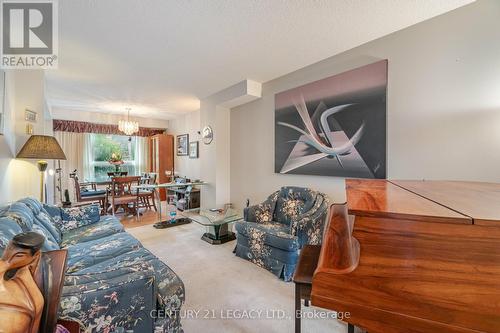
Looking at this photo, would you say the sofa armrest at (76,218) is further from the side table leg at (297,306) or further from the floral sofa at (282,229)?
the side table leg at (297,306)

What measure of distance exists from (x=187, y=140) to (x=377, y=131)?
5019mm

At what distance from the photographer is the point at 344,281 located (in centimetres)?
70

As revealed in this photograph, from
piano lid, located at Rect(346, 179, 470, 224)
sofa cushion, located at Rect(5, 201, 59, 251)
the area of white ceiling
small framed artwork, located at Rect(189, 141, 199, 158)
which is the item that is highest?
the area of white ceiling

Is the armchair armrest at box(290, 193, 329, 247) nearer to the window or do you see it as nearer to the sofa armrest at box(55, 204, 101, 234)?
the sofa armrest at box(55, 204, 101, 234)

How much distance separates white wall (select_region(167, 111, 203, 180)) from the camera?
5.82 m

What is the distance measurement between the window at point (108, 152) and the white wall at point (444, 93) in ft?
21.1

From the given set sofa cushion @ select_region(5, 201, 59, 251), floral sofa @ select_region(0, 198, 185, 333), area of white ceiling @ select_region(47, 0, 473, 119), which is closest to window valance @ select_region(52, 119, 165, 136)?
area of white ceiling @ select_region(47, 0, 473, 119)

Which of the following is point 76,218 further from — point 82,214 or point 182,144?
point 182,144

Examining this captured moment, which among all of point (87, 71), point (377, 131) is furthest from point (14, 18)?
point (377, 131)

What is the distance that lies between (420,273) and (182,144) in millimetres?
6356

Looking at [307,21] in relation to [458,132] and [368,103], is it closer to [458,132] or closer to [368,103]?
[368,103]

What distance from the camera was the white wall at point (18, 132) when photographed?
222 cm

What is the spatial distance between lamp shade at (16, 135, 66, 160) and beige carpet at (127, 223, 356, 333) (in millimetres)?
1724

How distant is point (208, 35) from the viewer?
7.36 ft
